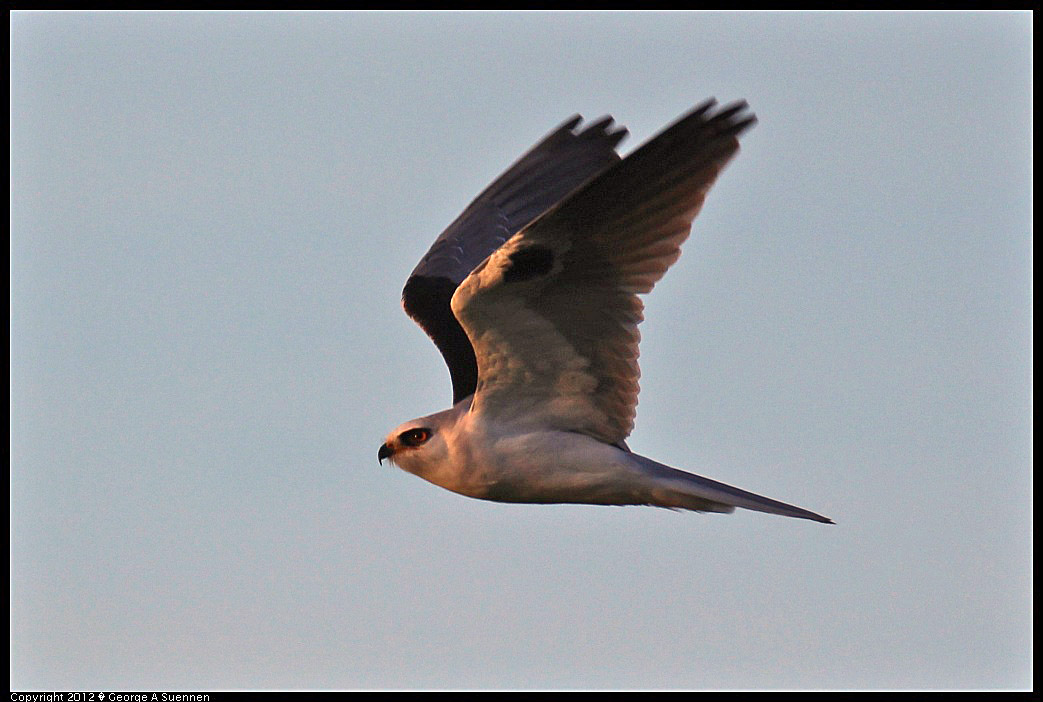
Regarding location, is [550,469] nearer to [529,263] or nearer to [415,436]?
[415,436]

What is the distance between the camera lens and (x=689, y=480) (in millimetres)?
7398

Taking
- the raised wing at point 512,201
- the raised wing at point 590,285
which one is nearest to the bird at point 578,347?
the raised wing at point 590,285

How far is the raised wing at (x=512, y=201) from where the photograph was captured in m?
10.1

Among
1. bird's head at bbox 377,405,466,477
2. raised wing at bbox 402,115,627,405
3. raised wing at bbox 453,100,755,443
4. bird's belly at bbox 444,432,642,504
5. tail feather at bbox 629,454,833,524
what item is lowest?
tail feather at bbox 629,454,833,524

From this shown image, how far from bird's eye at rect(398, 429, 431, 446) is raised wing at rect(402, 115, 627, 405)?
6.38ft

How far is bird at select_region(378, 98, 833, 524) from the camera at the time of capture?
6.77 meters

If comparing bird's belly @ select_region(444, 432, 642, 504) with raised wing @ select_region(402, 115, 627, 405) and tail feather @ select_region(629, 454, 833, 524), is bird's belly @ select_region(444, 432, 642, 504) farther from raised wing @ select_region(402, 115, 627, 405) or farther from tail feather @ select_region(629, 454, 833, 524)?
raised wing @ select_region(402, 115, 627, 405)

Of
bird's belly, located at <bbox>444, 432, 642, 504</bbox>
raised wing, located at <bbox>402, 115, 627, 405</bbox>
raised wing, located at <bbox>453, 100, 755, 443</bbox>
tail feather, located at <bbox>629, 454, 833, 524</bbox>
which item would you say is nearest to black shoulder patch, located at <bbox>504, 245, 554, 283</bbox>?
raised wing, located at <bbox>453, 100, 755, 443</bbox>

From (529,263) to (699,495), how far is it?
167cm

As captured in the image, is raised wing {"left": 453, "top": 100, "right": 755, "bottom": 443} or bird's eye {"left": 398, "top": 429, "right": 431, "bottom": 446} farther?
bird's eye {"left": 398, "top": 429, "right": 431, "bottom": 446}

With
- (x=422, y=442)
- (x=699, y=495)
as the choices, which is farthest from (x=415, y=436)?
(x=699, y=495)

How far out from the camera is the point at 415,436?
7789 millimetres

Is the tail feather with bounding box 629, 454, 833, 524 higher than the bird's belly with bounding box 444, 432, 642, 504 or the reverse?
the reverse

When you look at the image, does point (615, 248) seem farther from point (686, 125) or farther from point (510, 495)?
point (510, 495)
